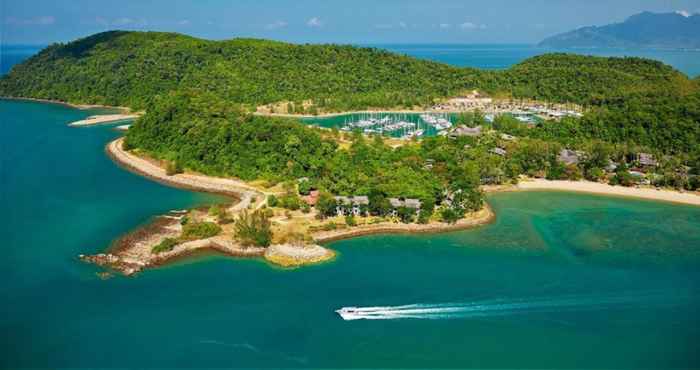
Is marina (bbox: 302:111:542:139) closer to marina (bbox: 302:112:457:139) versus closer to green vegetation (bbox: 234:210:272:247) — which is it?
marina (bbox: 302:112:457:139)

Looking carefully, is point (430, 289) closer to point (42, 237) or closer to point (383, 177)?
point (383, 177)

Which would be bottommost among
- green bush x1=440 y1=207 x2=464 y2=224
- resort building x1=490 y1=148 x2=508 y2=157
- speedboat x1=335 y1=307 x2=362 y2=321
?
speedboat x1=335 y1=307 x2=362 y2=321

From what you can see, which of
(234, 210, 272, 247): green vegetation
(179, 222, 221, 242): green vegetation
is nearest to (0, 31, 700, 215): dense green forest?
(234, 210, 272, 247): green vegetation

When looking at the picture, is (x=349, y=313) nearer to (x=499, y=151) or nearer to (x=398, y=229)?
(x=398, y=229)

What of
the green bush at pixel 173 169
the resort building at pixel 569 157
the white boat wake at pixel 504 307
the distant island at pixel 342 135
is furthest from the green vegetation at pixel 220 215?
the resort building at pixel 569 157

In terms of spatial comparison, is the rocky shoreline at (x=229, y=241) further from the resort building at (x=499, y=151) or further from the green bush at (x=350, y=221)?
the resort building at (x=499, y=151)

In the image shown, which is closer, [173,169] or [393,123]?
[173,169]

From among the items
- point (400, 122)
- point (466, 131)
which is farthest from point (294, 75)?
point (466, 131)

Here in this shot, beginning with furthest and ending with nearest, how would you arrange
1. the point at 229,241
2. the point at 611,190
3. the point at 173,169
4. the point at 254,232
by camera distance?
1. the point at 173,169
2. the point at 611,190
3. the point at 229,241
4. the point at 254,232
